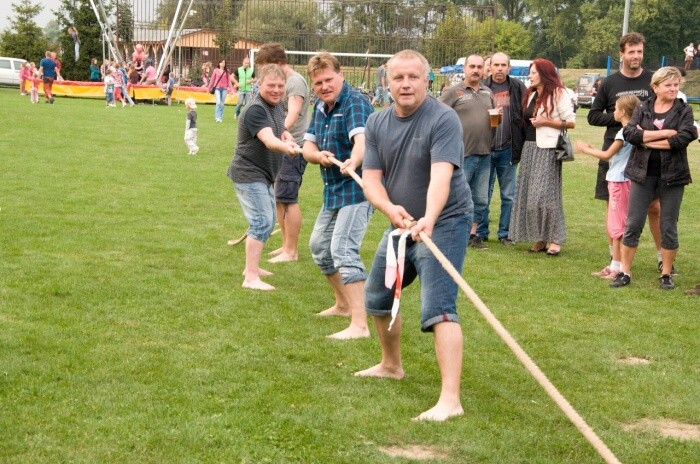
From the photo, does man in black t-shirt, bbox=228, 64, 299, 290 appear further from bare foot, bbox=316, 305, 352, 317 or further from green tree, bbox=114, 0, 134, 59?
green tree, bbox=114, 0, 134, 59

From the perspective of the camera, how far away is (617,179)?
9.31 m

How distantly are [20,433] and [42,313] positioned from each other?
2432 mm

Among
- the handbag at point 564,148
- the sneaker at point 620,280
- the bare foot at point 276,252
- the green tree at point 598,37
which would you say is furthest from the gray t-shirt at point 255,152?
the green tree at point 598,37

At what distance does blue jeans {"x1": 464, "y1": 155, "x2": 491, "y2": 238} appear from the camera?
35.1 feet

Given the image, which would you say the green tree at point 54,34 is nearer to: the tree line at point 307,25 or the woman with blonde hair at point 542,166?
the tree line at point 307,25

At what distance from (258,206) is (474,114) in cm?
318

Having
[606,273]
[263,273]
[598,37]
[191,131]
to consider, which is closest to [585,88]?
[191,131]

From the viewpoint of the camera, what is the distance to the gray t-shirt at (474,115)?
1053 centimetres

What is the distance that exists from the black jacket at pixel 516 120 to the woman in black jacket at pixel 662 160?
214 cm

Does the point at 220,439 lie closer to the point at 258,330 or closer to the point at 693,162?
the point at 258,330

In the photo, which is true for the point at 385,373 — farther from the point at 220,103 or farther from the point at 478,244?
the point at 220,103

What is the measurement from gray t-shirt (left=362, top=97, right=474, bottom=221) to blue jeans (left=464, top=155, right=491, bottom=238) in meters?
5.29

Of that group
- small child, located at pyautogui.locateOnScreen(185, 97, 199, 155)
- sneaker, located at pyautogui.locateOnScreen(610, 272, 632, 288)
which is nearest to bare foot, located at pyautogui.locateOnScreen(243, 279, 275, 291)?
sneaker, located at pyautogui.locateOnScreen(610, 272, 632, 288)

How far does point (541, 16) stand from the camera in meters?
102
